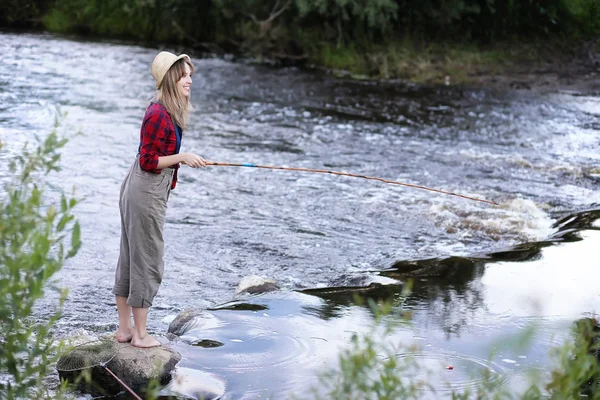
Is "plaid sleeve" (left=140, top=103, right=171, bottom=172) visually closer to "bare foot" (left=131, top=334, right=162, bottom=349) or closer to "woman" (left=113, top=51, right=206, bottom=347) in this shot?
"woman" (left=113, top=51, right=206, bottom=347)

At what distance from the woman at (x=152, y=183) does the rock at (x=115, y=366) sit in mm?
112

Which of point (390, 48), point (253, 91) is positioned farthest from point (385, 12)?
point (253, 91)

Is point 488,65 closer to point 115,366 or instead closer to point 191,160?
point 191,160

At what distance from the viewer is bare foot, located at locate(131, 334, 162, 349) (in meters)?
5.03

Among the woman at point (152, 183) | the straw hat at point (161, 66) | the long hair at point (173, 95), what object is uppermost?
the straw hat at point (161, 66)

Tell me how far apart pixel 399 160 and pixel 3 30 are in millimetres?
15529

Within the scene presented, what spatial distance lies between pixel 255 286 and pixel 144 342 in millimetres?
1565

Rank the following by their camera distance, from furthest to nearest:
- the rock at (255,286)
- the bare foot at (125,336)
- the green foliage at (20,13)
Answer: the green foliage at (20,13) < the rock at (255,286) < the bare foot at (125,336)

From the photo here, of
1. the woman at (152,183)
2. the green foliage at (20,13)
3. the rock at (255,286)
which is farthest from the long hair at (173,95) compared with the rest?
the green foliage at (20,13)

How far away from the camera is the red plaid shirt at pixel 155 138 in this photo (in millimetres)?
4805

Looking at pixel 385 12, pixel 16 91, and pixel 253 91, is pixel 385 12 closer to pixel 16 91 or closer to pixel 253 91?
pixel 253 91

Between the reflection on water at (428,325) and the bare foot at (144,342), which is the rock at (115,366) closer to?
the bare foot at (144,342)

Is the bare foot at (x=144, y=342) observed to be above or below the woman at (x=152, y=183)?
below

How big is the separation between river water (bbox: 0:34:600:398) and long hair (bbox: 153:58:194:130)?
1288mm
